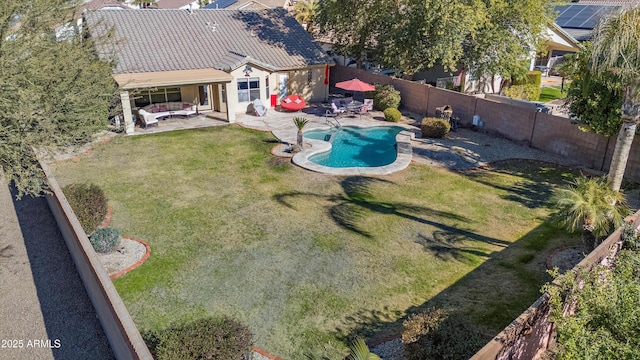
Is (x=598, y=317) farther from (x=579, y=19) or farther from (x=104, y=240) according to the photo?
(x=579, y=19)

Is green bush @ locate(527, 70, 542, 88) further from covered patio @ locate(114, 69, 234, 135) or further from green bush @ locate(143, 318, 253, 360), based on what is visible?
green bush @ locate(143, 318, 253, 360)

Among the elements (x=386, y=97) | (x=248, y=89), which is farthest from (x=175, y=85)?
(x=386, y=97)

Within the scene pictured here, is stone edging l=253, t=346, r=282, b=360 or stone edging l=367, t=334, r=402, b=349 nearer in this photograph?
stone edging l=253, t=346, r=282, b=360

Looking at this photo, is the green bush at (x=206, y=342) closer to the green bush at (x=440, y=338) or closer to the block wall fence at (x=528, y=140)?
the green bush at (x=440, y=338)

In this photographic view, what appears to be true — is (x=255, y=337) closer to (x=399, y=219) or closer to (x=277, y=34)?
(x=399, y=219)

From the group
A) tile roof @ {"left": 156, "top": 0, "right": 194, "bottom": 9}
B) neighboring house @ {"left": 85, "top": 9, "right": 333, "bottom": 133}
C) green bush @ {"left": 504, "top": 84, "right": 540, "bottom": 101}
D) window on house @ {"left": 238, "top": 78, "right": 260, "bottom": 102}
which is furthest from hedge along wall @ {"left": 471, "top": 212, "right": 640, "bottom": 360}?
tile roof @ {"left": 156, "top": 0, "right": 194, "bottom": 9}

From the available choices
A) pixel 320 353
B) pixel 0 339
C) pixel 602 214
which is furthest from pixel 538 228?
pixel 0 339
